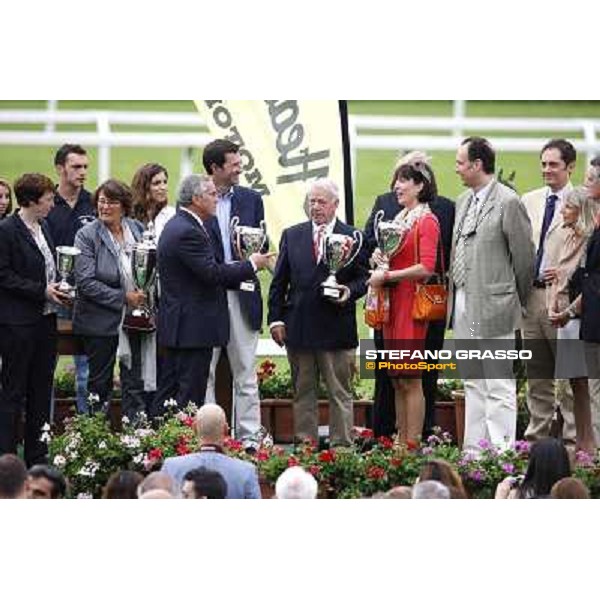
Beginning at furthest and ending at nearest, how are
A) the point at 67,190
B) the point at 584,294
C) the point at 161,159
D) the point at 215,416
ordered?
the point at 161,159 < the point at 67,190 < the point at 584,294 < the point at 215,416

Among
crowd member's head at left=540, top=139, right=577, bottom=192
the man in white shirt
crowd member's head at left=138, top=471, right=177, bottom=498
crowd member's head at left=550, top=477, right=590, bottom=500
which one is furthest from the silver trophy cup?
crowd member's head at left=550, top=477, right=590, bottom=500

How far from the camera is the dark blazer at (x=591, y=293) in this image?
11945mm

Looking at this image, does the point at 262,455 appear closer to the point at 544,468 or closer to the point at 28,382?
the point at 28,382

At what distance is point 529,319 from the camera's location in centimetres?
1265

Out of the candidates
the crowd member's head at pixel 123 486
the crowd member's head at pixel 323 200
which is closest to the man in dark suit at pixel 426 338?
the crowd member's head at pixel 323 200

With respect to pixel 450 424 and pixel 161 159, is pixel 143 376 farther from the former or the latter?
pixel 161 159

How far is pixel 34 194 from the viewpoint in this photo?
1215 cm

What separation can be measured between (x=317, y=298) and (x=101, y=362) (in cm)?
120

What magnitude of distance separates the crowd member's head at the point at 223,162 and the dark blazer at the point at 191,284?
0.41 metres

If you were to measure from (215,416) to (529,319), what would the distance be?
2.69 metres

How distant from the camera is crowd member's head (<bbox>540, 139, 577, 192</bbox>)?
489 inches

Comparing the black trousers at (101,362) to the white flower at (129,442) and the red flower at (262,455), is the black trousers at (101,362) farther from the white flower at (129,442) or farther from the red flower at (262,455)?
the red flower at (262,455)

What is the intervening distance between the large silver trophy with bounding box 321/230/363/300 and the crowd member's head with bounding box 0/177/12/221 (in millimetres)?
1847
